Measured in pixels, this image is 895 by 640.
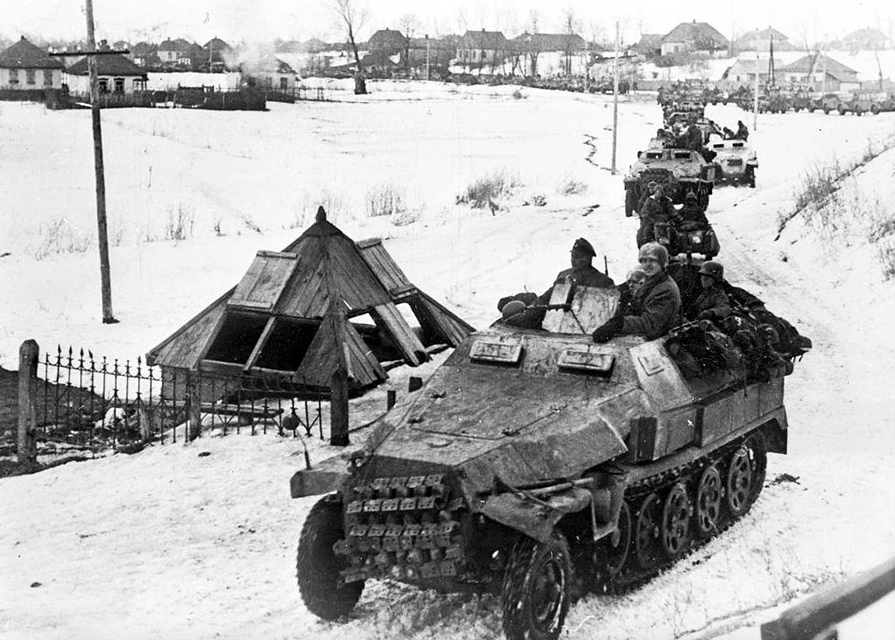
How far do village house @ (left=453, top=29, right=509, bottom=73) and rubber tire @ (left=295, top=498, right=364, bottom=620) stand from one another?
9917cm

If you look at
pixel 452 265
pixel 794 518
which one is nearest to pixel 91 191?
pixel 452 265

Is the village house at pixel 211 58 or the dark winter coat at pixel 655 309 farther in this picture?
the village house at pixel 211 58

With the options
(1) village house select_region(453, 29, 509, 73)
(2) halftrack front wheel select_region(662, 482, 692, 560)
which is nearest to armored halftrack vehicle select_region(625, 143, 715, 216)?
(2) halftrack front wheel select_region(662, 482, 692, 560)

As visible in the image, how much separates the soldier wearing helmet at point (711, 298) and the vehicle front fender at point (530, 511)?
3790 millimetres

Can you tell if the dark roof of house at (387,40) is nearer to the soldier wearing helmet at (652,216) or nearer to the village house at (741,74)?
the village house at (741,74)

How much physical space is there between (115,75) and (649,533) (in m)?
43.4

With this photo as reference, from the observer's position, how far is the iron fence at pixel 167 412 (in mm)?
12523

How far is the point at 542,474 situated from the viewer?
26.3ft

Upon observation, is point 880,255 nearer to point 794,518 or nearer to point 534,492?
point 794,518

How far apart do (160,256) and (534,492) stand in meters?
17.2

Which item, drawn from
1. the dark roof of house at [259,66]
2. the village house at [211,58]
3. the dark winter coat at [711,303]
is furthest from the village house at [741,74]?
the dark winter coat at [711,303]

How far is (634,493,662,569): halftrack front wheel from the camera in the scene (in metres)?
8.94

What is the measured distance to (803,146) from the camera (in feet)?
144

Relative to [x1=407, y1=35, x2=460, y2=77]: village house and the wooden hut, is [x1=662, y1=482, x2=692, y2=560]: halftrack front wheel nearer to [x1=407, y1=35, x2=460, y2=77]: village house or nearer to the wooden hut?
the wooden hut
